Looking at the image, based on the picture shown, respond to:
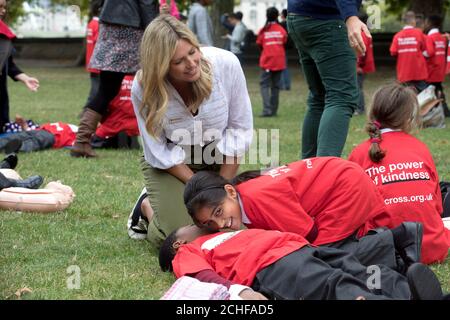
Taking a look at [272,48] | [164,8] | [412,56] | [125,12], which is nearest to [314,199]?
[164,8]

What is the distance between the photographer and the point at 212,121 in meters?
4.61

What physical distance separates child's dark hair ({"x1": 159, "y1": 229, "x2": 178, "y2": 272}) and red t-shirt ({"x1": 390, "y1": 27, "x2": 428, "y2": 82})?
343 inches

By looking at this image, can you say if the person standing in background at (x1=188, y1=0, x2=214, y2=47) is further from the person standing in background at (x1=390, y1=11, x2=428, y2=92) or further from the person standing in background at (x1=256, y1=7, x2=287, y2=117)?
the person standing in background at (x1=390, y1=11, x2=428, y2=92)

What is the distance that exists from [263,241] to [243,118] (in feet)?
4.29

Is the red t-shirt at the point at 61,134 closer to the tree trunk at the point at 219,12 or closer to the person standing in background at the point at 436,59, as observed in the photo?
the person standing in background at the point at 436,59

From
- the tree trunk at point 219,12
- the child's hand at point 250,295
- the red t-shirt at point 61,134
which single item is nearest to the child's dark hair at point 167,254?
the child's hand at point 250,295

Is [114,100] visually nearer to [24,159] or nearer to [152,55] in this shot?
[24,159]

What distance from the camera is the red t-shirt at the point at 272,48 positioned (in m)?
13.7

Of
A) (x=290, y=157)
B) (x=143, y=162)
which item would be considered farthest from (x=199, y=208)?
(x=290, y=157)

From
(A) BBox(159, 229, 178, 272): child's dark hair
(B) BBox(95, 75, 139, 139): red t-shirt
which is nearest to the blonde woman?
(A) BBox(159, 229, 178, 272): child's dark hair

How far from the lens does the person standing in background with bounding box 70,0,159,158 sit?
7.46 meters

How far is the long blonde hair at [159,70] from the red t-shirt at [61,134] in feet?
13.9
